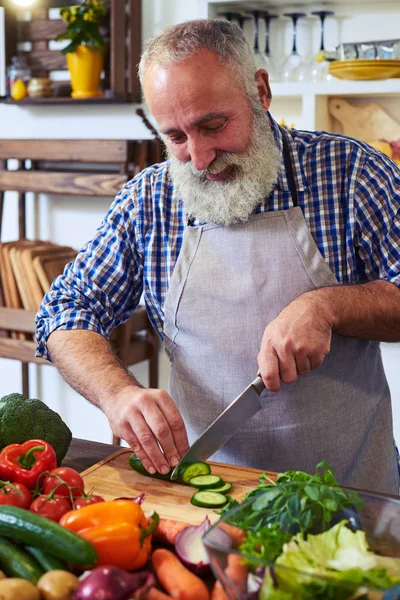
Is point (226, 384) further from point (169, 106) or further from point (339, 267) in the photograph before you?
point (169, 106)

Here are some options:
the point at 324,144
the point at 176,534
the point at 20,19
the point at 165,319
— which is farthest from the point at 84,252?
the point at 20,19

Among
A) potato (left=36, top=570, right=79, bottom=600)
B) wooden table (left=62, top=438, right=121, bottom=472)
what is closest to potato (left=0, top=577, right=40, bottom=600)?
potato (left=36, top=570, right=79, bottom=600)

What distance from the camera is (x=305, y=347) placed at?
1456 millimetres

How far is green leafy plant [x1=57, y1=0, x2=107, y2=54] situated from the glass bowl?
8.41ft

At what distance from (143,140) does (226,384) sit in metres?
1.70

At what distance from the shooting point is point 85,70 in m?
3.26

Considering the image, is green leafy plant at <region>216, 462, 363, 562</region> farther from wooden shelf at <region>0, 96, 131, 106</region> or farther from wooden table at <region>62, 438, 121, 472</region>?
wooden shelf at <region>0, 96, 131, 106</region>

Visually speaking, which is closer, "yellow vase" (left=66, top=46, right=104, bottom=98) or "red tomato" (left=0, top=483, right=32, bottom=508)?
"red tomato" (left=0, top=483, right=32, bottom=508)

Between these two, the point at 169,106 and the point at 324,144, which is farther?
the point at 324,144

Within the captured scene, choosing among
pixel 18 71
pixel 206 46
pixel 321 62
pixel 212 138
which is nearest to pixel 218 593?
pixel 212 138

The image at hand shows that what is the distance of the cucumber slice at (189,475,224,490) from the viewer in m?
1.42

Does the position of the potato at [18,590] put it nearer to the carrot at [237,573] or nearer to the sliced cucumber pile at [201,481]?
the carrot at [237,573]

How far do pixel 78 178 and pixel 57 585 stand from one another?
2479mm

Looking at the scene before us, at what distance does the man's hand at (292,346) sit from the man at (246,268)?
74 mm
